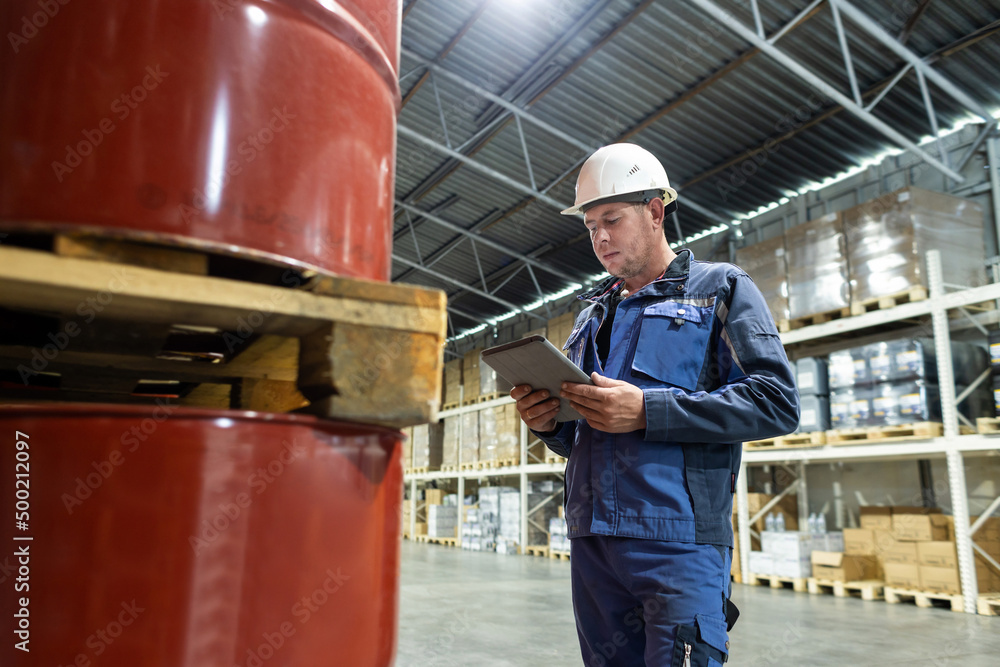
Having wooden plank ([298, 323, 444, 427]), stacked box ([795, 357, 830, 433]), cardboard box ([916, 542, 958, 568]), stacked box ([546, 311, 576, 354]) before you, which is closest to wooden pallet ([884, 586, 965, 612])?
cardboard box ([916, 542, 958, 568])

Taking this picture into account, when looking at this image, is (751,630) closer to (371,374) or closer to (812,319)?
(812,319)

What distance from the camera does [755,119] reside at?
8.75 m

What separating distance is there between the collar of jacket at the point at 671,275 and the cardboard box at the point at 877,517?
6232mm

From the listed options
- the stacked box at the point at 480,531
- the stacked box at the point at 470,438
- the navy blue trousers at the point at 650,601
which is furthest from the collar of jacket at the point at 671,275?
the stacked box at the point at 480,531

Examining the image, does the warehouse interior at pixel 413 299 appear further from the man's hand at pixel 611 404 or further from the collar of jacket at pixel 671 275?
the man's hand at pixel 611 404

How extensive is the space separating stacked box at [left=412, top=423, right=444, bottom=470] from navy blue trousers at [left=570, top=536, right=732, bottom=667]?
1470 cm

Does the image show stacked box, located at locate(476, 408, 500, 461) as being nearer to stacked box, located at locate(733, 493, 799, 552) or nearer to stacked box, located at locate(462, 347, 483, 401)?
stacked box, located at locate(462, 347, 483, 401)

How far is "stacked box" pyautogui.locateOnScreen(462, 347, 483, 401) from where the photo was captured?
14203mm

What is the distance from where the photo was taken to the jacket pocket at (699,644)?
1532 mm

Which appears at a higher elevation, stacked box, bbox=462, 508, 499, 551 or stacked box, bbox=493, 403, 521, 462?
stacked box, bbox=493, 403, 521, 462

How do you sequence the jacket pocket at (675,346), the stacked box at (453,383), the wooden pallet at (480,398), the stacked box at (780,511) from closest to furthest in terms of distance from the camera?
the jacket pocket at (675,346) → the stacked box at (780,511) → the wooden pallet at (480,398) → the stacked box at (453,383)

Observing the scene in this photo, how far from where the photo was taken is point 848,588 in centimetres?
730

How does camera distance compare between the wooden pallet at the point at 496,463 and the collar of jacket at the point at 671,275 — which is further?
the wooden pallet at the point at 496,463

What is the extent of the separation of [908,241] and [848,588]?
3.52 metres
